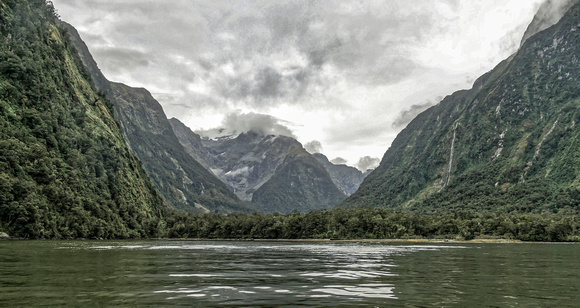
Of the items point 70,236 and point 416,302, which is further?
point 70,236

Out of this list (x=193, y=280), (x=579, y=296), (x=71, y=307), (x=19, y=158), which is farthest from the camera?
(x=19, y=158)

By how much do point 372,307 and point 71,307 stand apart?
15.0 m

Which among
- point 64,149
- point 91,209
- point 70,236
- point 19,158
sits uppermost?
point 64,149

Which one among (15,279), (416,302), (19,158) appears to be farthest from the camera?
(19,158)

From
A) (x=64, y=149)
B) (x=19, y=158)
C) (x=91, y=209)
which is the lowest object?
(x=91, y=209)

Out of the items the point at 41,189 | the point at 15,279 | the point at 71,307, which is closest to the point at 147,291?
the point at 71,307

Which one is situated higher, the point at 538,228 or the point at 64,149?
the point at 64,149

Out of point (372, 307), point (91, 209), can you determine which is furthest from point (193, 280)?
point (91, 209)

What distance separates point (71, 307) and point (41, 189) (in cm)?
16172

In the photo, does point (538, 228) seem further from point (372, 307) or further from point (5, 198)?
point (5, 198)

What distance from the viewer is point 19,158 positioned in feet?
498

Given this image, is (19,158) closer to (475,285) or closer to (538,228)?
(475,285)

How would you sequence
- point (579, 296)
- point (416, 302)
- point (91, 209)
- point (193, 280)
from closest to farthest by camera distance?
point (416, 302)
point (579, 296)
point (193, 280)
point (91, 209)

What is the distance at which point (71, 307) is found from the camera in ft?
62.3
